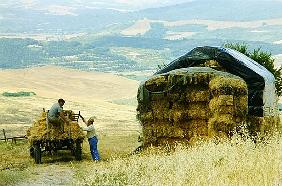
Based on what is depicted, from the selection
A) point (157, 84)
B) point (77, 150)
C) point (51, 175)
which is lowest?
point (77, 150)

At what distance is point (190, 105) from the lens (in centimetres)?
1995

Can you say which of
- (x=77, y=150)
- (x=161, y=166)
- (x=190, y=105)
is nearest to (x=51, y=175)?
(x=77, y=150)

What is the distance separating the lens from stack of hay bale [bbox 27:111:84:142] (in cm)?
2012

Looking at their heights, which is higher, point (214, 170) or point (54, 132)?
point (214, 170)

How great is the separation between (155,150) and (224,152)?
8.83 m

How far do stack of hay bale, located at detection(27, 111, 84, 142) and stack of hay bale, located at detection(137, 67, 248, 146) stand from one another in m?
2.52

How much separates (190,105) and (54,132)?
507 cm

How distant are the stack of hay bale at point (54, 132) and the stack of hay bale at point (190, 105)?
2523 mm

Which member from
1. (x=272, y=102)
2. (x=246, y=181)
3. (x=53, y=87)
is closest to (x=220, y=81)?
(x=272, y=102)

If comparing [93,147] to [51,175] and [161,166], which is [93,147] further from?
[161,166]

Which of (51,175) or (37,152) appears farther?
(37,152)

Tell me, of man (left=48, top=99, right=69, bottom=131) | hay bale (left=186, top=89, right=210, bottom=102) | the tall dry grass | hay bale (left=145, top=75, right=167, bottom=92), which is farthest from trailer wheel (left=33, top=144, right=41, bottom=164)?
the tall dry grass

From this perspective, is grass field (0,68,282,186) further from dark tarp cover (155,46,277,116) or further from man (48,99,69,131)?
dark tarp cover (155,46,277,116)

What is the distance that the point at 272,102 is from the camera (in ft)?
76.8
